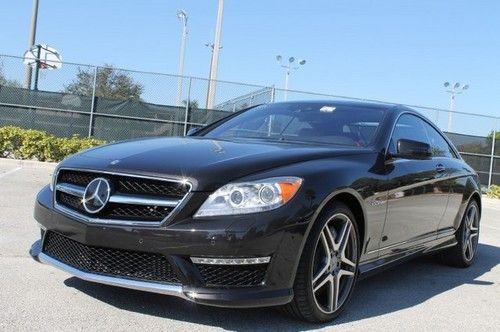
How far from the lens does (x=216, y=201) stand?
3.34 m

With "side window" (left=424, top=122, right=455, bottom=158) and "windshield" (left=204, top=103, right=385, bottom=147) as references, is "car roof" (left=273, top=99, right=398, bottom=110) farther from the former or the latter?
"side window" (left=424, top=122, right=455, bottom=158)

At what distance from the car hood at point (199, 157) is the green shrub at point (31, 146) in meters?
10.0

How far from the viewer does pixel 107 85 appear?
16.8 m

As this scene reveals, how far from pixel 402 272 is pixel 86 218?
10.7 feet

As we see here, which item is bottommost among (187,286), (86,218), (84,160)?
(187,286)

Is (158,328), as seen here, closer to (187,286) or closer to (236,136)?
(187,286)

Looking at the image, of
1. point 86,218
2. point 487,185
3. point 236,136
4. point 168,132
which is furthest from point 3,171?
point 487,185

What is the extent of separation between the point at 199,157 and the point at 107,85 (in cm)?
1380

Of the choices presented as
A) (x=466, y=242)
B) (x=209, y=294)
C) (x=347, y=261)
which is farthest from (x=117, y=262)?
(x=466, y=242)

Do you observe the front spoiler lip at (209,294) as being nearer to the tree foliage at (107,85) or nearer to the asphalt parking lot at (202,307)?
the asphalt parking lot at (202,307)

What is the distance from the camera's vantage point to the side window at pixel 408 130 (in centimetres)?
478

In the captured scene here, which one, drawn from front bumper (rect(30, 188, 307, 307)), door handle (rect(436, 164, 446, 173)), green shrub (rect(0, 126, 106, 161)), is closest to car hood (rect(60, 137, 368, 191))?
front bumper (rect(30, 188, 307, 307))

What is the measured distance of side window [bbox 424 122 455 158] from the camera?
568 centimetres

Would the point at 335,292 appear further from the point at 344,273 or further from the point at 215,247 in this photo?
the point at 215,247
